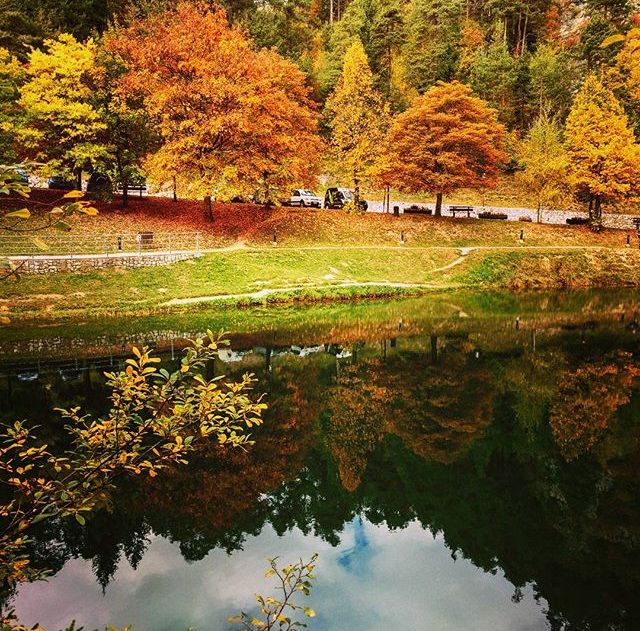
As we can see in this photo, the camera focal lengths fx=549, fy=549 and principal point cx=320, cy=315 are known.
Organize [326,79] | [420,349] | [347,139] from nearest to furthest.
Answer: [420,349]
[347,139]
[326,79]

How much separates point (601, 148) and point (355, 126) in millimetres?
21838

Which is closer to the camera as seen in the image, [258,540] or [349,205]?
[258,540]

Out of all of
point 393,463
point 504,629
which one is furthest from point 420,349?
point 504,629

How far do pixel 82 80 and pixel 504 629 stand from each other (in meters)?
41.4

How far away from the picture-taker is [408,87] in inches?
2847

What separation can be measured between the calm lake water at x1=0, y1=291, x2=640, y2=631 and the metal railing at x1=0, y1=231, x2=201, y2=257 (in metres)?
10.0

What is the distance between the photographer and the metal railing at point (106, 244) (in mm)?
32656

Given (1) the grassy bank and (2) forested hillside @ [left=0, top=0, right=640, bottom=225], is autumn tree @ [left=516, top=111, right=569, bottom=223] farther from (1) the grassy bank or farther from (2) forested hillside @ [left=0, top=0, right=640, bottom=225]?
(1) the grassy bank

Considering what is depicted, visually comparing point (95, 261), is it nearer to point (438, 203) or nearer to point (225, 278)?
point (225, 278)

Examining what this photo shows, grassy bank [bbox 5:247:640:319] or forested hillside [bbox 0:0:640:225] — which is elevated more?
forested hillside [bbox 0:0:640:225]

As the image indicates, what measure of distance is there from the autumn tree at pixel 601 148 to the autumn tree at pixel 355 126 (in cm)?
1792

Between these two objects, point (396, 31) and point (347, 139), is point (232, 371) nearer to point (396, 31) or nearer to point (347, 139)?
point (347, 139)

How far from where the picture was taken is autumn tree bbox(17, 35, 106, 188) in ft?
119

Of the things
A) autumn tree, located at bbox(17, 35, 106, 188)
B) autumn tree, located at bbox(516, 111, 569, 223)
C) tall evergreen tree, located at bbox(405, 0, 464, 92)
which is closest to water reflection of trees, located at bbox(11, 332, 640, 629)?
autumn tree, located at bbox(17, 35, 106, 188)
